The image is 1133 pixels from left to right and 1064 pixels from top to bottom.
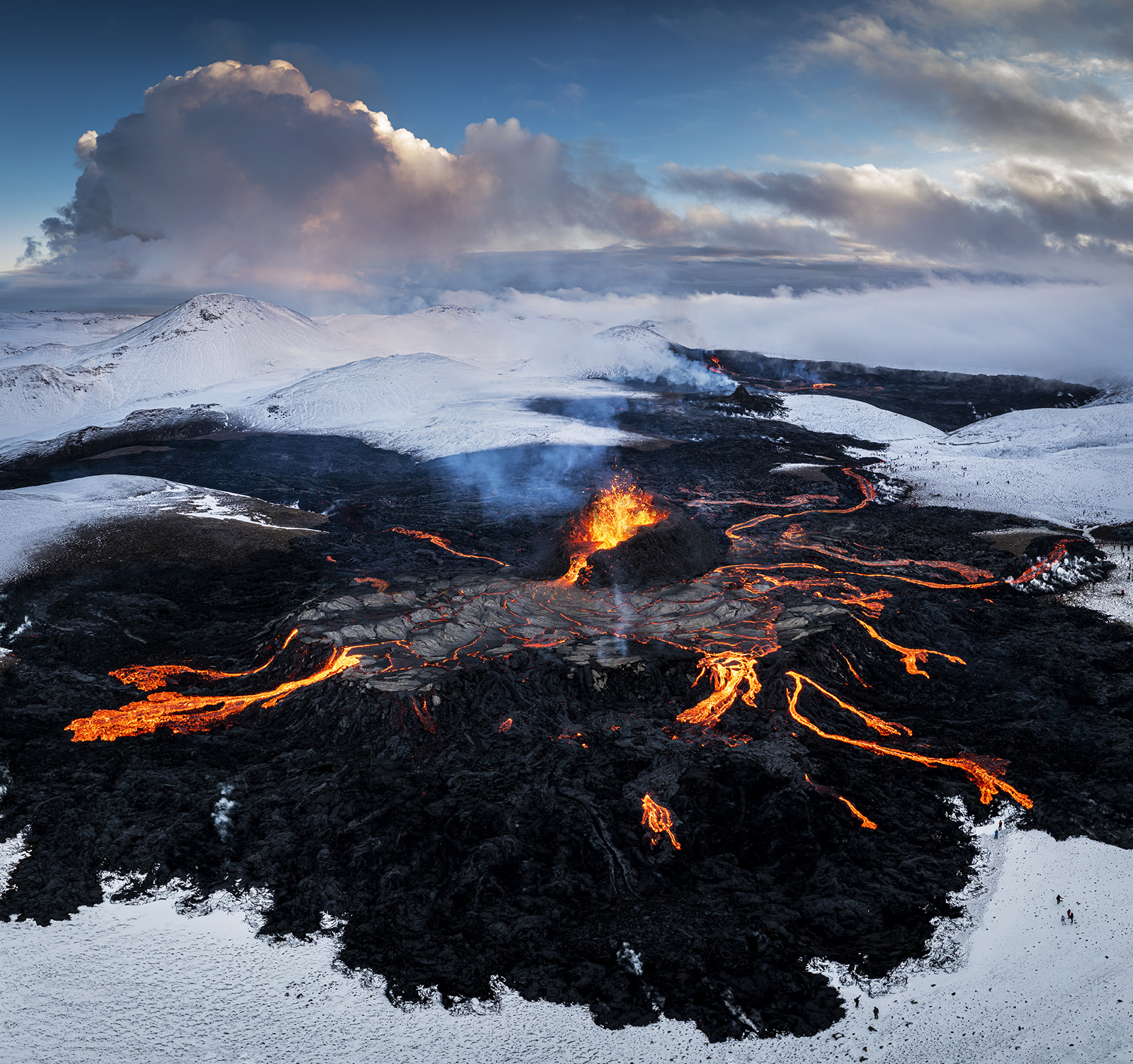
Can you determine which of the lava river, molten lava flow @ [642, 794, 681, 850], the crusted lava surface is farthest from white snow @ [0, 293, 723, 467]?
molten lava flow @ [642, 794, 681, 850]

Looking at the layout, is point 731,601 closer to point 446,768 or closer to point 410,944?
point 446,768

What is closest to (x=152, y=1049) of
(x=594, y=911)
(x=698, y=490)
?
(x=594, y=911)

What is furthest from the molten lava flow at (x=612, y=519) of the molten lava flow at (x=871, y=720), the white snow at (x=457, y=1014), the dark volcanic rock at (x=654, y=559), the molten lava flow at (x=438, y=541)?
the white snow at (x=457, y=1014)

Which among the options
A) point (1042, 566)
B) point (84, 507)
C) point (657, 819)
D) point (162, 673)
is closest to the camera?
point (657, 819)

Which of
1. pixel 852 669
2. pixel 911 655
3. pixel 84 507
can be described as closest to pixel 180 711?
pixel 852 669

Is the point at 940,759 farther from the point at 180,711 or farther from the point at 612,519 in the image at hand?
the point at 180,711

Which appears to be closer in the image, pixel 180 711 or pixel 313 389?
pixel 180 711

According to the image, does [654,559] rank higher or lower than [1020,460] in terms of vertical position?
lower
